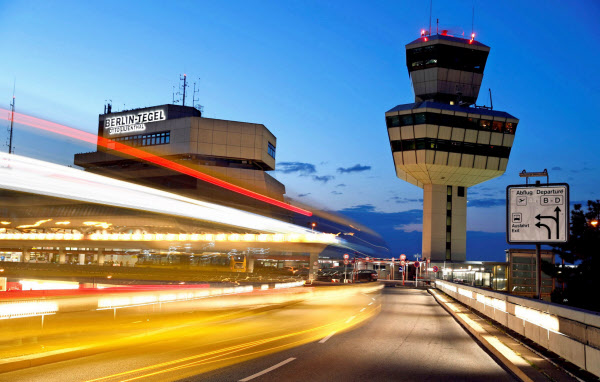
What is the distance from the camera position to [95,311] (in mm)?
15500

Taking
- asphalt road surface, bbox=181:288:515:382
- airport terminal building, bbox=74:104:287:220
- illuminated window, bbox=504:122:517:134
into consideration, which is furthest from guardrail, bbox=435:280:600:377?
airport terminal building, bbox=74:104:287:220

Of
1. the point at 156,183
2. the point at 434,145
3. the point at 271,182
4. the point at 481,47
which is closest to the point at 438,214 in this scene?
the point at 434,145

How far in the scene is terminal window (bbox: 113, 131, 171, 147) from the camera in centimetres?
11300

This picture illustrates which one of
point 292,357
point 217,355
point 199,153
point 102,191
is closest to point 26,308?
point 217,355

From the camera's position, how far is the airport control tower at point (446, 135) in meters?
73.0

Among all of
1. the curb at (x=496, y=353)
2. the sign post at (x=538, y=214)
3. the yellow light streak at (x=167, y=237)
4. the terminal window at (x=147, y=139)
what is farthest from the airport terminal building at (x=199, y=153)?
the sign post at (x=538, y=214)

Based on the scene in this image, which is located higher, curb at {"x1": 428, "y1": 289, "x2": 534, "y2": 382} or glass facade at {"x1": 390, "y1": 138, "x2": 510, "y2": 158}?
glass facade at {"x1": 390, "y1": 138, "x2": 510, "y2": 158}

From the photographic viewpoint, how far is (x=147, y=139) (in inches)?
4587

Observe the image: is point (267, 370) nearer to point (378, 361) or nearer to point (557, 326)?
point (378, 361)

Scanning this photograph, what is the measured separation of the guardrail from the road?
133 cm

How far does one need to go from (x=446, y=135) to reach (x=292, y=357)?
67030 millimetres

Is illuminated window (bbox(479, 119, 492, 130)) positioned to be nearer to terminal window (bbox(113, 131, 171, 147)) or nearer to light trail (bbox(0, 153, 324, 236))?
light trail (bbox(0, 153, 324, 236))

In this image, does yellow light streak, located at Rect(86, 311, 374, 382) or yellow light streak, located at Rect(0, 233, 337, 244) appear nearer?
yellow light streak, located at Rect(86, 311, 374, 382)

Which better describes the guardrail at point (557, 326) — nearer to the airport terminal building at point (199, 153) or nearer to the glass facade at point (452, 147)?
the glass facade at point (452, 147)
